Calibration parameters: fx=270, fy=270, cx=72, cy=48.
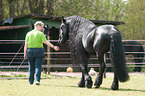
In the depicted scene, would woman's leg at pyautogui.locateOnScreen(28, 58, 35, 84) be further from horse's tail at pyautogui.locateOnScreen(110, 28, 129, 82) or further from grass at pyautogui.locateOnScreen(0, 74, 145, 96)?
horse's tail at pyautogui.locateOnScreen(110, 28, 129, 82)

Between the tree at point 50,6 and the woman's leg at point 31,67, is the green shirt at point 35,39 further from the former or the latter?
the tree at point 50,6

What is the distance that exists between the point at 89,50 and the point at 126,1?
28.3 metres

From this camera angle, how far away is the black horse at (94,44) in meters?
5.88

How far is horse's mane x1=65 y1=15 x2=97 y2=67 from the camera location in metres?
6.89

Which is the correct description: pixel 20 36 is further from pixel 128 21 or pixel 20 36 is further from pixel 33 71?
pixel 128 21

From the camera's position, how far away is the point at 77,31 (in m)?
7.02

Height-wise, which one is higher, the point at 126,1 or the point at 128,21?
the point at 126,1

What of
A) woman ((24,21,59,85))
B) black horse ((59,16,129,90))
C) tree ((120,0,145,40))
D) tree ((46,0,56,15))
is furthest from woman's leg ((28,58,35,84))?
tree ((120,0,145,40))

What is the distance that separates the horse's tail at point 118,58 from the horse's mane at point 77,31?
0.95 m

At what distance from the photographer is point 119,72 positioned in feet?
19.0

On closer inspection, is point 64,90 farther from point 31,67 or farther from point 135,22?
point 135,22

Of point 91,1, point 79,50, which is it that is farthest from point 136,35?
point 79,50

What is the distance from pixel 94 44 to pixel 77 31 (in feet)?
2.76

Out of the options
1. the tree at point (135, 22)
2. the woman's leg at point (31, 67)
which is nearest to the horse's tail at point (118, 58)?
the woman's leg at point (31, 67)
